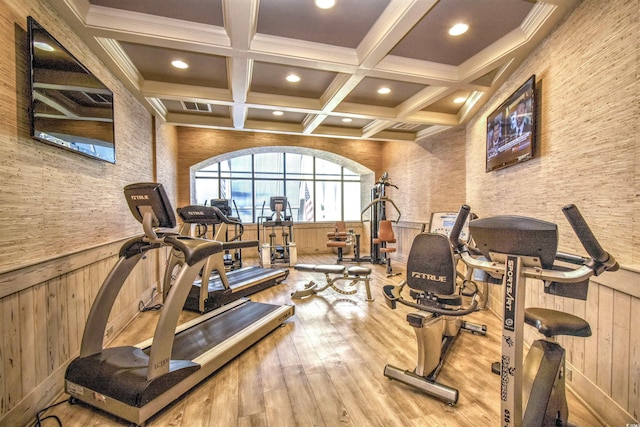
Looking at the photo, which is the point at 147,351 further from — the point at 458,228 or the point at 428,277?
the point at 458,228

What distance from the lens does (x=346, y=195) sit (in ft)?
31.5

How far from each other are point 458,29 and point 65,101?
3546mm

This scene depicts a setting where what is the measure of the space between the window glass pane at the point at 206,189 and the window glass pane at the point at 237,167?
442 mm

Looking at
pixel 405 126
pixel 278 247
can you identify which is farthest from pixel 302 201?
pixel 405 126

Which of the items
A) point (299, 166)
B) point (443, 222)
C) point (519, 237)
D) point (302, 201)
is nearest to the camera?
point (519, 237)

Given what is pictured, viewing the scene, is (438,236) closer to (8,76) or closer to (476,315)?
(476,315)

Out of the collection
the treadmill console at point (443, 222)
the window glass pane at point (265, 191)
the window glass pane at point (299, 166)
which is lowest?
the treadmill console at point (443, 222)

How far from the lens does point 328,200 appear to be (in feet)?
31.2

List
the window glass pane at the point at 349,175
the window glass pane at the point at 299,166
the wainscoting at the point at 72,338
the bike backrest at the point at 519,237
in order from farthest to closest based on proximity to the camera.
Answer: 1. the window glass pane at the point at 349,175
2. the window glass pane at the point at 299,166
3. the wainscoting at the point at 72,338
4. the bike backrest at the point at 519,237

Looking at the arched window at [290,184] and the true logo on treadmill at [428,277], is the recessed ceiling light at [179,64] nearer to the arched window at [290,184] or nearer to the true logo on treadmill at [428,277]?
the true logo on treadmill at [428,277]

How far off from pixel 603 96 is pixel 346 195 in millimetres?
7696

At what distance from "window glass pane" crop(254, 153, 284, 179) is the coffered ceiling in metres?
3.97

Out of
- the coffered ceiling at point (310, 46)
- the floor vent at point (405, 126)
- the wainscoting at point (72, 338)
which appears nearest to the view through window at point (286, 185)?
the floor vent at point (405, 126)

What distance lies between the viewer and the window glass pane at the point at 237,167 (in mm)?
8461
